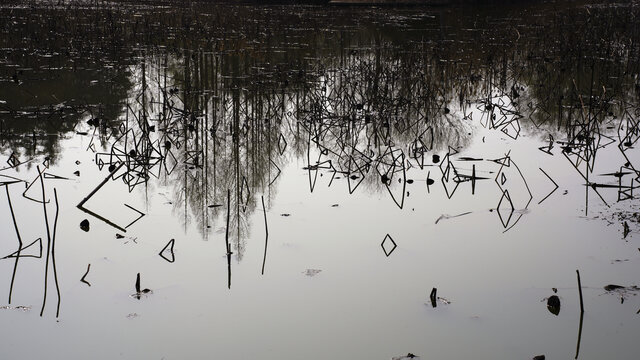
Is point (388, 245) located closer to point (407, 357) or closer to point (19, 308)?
point (407, 357)

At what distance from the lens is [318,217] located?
4.87m

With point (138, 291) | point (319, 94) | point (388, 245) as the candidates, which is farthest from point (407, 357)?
point (319, 94)

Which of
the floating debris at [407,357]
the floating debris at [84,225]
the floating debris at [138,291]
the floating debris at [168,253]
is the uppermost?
the floating debris at [84,225]

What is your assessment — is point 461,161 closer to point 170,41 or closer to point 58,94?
point 58,94

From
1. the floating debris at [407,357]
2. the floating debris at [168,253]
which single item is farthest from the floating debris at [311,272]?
the floating debris at [407,357]

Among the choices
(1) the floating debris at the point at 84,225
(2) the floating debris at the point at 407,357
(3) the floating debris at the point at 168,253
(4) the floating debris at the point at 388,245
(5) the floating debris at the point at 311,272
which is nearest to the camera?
(2) the floating debris at the point at 407,357

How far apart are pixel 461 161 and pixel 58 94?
18.0ft

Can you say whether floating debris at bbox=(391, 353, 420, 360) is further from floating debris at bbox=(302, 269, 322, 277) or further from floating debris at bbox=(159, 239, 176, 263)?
floating debris at bbox=(159, 239, 176, 263)

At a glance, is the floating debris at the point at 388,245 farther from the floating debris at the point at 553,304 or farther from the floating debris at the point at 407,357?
the floating debris at the point at 407,357

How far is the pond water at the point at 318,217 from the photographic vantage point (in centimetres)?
337

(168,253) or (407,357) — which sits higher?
(168,253)

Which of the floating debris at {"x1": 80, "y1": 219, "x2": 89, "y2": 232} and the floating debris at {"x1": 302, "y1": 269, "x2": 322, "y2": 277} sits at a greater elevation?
the floating debris at {"x1": 80, "y1": 219, "x2": 89, "y2": 232}

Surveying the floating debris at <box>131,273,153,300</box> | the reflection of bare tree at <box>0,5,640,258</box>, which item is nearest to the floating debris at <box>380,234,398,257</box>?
the reflection of bare tree at <box>0,5,640,258</box>

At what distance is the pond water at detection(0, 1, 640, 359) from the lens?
133 inches
